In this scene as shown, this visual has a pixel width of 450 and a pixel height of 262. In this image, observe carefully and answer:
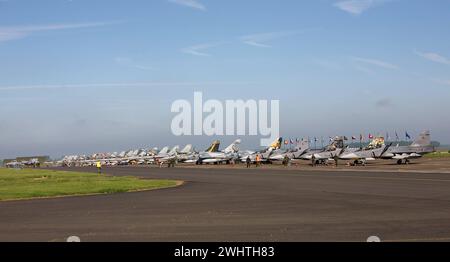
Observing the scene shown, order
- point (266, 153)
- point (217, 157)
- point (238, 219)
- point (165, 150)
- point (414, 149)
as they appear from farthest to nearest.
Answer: point (165, 150)
point (217, 157)
point (266, 153)
point (414, 149)
point (238, 219)

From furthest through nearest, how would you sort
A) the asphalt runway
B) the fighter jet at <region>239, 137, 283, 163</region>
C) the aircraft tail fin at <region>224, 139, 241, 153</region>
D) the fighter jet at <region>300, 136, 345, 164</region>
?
1. the aircraft tail fin at <region>224, 139, 241, 153</region>
2. the fighter jet at <region>239, 137, 283, 163</region>
3. the fighter jet at <region>300, 136, 345, 164</region>
4. the asphalt runway

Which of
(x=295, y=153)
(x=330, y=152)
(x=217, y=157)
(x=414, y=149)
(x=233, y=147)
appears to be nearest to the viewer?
(x=414, y=149)

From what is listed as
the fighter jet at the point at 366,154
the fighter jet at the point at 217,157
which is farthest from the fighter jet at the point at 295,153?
the fighter jet at the point at 217,157

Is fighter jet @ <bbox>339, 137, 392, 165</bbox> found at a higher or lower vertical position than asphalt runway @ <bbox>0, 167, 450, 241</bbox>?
higher

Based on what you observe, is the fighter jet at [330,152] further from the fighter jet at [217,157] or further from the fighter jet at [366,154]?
the fighter jet at [217,157]

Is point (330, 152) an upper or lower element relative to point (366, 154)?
upper

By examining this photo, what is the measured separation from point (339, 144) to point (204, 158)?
3827 centimetres

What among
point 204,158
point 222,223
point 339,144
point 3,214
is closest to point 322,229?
point 222,223

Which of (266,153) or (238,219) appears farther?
(266,153)

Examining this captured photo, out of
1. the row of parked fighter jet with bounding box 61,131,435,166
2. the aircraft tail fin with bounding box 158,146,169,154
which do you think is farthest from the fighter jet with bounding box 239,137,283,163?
the aircraft tail fin with bounding box 158,146,169,154

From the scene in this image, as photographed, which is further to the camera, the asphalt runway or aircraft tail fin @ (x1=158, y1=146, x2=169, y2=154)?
aircraft tail fin @ (x1=158, y1=146, x2=169, y2=154)

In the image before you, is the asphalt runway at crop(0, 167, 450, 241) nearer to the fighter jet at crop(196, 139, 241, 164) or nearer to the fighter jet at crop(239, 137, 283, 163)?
the fighter jet at crop(239, 137, 283, 163)

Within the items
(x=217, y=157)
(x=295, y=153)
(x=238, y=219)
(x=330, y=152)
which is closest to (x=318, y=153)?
(x=330, y=152)

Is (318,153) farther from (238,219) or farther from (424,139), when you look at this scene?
(238,219)
